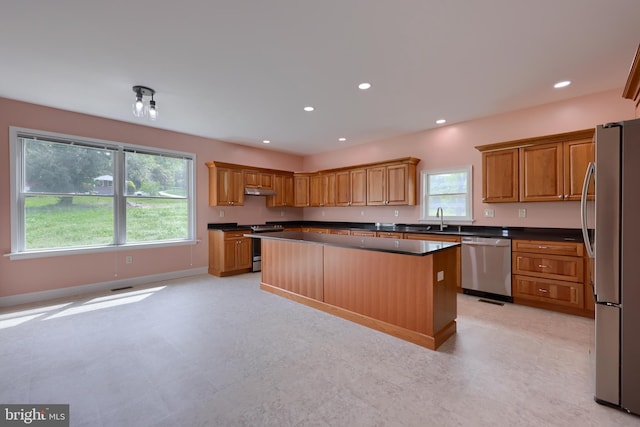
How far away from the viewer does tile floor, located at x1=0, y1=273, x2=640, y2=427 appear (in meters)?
1.69

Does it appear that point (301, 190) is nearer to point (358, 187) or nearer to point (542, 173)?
point (358, 187)

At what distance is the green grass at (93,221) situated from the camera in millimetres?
3975

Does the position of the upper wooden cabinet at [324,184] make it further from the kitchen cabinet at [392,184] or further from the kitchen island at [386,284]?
the kitchen island at [386,284]

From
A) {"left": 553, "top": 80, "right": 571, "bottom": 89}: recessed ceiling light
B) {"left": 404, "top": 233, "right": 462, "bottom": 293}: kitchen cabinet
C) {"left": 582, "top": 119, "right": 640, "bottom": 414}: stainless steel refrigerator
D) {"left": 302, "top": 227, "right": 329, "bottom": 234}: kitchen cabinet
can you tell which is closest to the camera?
{"left": 582, "top": 119, "right": 640, "bottom": 414}: stainless steel refrigerator

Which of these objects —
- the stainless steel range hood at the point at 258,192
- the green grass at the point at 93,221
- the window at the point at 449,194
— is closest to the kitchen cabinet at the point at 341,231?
the window at the point at 449,194

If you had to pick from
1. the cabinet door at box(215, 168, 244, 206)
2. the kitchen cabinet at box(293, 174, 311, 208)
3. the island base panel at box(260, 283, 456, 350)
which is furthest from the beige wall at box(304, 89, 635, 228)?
the cabinet door at box(215, 168, 244, 206)

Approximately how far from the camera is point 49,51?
258 centimetres

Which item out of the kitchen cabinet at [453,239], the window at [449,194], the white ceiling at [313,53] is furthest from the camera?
the window at [449,194]

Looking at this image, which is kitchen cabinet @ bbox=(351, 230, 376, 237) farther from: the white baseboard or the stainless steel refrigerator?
the stainless steel refrigerator

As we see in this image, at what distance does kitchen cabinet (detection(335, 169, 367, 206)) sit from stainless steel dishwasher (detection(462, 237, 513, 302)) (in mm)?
2346

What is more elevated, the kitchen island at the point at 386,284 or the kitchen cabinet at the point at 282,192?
the kitchen cabinet at the point at 282,192

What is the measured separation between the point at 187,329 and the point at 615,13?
15.0 ft

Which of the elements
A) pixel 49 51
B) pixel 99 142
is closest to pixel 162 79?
pixel 49 51

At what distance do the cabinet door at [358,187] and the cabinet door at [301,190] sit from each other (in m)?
1.34
